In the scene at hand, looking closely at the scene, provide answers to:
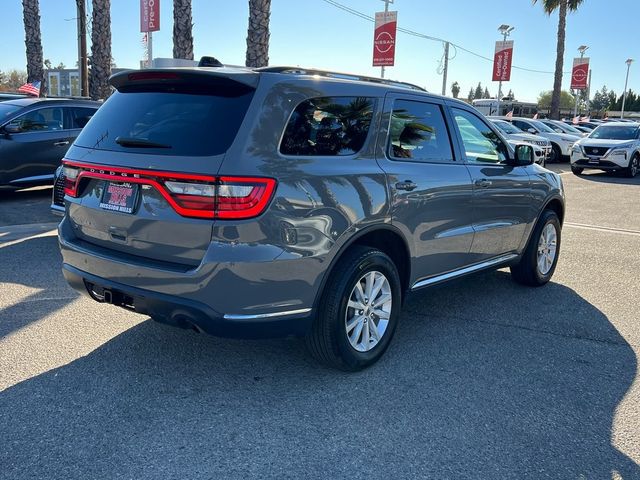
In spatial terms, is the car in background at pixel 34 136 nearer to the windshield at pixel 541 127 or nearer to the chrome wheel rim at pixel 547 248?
the chrome wheel rim at pixel 547 248

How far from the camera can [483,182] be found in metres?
4.86

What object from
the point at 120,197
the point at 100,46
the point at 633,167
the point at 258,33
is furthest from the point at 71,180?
the point at 633,167

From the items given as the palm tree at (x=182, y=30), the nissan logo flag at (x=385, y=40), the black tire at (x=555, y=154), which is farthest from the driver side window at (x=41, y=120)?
the black tire at (x=555, y=154)

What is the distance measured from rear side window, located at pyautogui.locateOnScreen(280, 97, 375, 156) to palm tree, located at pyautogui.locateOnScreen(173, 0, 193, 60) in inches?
529

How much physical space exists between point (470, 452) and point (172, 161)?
2.15 m

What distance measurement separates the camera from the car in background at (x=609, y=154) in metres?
18.3

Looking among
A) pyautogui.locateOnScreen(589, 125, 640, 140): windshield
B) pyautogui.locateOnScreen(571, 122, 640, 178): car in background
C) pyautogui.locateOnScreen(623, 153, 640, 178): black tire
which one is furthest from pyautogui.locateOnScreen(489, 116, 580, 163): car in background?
pyautogui.locateOnScreen(623, 153, 640, 178): black tire

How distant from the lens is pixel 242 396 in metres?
3.50

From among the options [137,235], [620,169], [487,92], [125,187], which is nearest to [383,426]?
[137,235]

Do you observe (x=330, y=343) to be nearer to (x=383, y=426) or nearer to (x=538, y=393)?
(x=383, y=426)

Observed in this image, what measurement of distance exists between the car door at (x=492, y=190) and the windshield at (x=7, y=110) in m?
7.96

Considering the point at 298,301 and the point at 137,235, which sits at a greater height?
the point at 137,235

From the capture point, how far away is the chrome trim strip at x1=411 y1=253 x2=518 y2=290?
4410 millimetres

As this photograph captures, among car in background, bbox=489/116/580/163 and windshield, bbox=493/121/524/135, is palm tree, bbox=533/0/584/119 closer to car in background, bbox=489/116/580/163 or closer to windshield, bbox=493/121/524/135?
car in background, bbox=489/116/580/163
